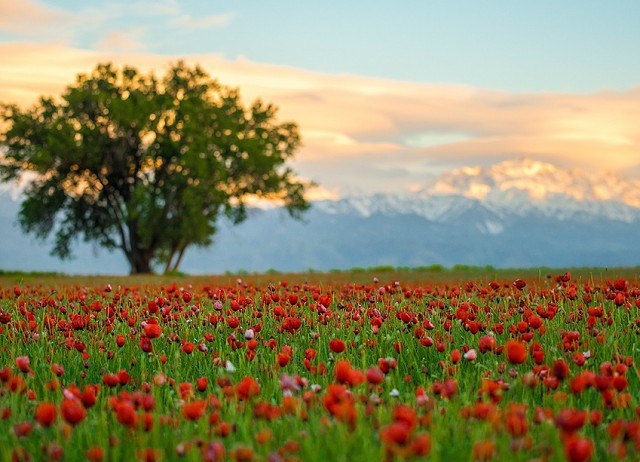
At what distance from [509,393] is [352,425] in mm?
2713

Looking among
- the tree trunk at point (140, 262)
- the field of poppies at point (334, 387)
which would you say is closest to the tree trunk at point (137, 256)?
the tree trunk at point (140, 262)

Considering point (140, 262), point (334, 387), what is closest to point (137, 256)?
point (140, 262)

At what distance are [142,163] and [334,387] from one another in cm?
4150

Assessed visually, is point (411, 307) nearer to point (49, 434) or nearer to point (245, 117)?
point (49, 434)

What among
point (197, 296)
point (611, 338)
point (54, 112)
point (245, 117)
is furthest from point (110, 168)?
point (611, 338)

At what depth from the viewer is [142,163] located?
43625mm

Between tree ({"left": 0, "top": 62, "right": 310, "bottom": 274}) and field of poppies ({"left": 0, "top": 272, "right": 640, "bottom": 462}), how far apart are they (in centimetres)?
3080

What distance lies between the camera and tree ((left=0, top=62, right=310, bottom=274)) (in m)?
41.2

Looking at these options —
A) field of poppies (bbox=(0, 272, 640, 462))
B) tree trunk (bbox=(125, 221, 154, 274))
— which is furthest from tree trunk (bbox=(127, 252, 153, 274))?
field of poppies (bbox=(0, 272, 640, 462))

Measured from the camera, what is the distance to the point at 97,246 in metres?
45.1

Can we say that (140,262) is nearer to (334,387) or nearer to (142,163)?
(142,163)

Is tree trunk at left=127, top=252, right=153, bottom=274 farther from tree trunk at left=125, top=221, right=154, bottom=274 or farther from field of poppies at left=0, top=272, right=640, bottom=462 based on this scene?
field of poppies at left=0, top=272, right=640, bottom=462

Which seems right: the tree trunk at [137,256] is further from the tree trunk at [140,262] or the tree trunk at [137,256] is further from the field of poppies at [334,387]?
the field of poppies at [334,387]

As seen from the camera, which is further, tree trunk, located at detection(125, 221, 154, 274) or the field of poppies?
tree trunk, located at detection(125, 221, 154, 274)
